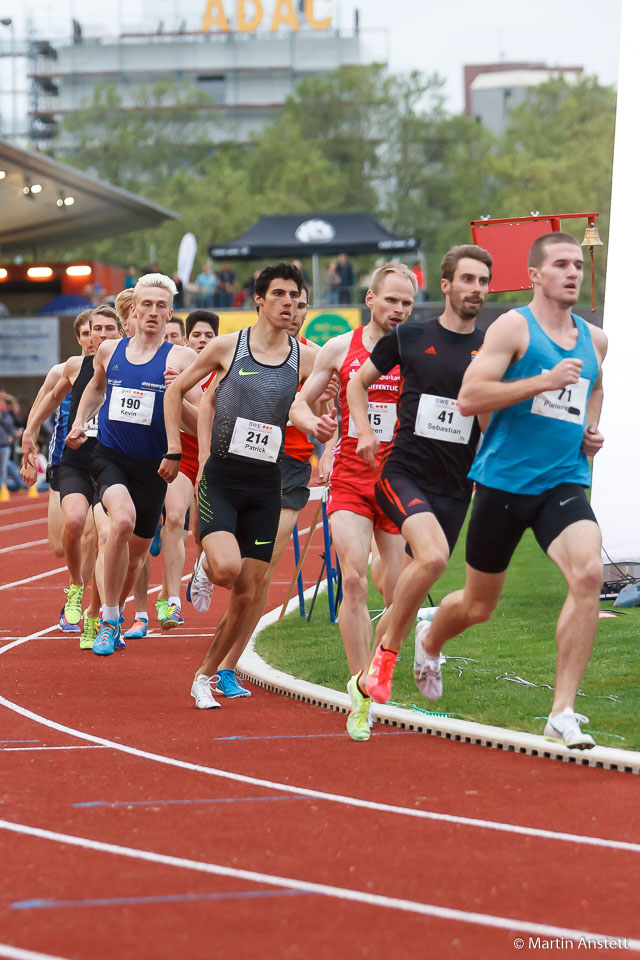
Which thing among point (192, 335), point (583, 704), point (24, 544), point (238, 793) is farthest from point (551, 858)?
point (24, 544)

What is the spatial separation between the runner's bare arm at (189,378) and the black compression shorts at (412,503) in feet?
3.88

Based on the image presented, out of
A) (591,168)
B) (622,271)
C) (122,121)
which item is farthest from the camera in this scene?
(122,121)

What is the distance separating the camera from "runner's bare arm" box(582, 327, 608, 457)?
6.59 metres

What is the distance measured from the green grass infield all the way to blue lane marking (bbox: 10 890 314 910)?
2.57m

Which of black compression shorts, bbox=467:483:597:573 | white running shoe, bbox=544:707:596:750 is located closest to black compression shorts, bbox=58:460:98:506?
black compression shorts, bbox=467:483:597:573

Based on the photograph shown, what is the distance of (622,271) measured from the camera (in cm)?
1312

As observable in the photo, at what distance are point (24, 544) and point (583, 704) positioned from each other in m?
15.0

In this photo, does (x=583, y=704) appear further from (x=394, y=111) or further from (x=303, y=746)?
(x=394, y=111)

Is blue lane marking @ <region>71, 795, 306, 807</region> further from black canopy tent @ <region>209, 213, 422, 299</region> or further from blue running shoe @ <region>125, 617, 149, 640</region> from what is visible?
black canopy tent @ <region>209, 213, 422, 299</region>

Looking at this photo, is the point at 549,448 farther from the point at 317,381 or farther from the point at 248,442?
the point at 248,442

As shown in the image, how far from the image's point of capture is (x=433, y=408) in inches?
281

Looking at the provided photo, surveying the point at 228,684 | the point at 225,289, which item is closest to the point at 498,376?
the point at 228,684

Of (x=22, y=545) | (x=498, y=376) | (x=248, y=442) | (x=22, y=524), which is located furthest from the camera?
(x=22, y=524)

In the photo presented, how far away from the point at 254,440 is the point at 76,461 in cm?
368
